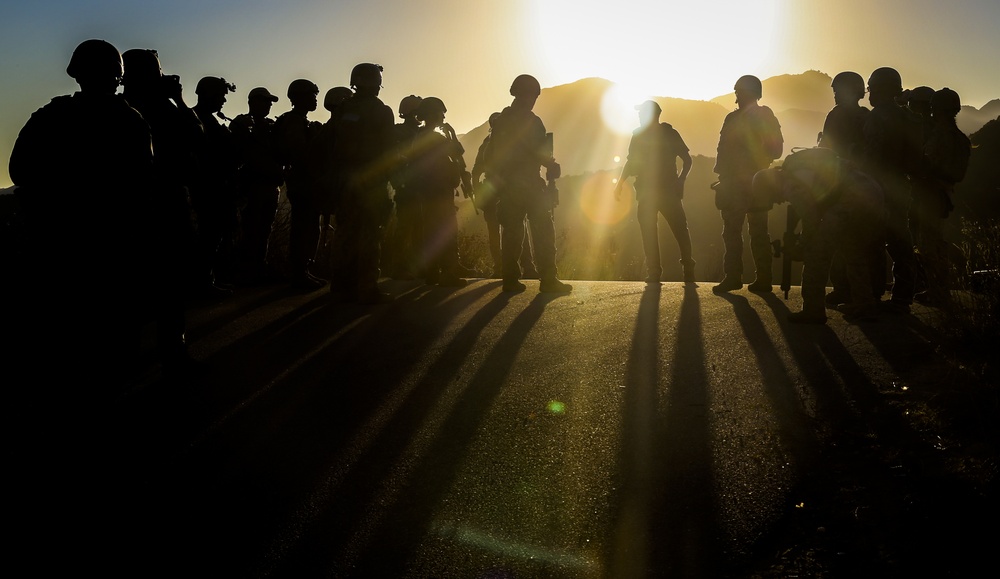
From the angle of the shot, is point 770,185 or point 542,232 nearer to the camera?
point 770,185

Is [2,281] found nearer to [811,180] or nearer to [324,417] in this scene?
Result: [324,417]

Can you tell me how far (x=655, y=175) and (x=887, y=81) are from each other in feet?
12.6

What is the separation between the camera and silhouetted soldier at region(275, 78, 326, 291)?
11.2 meters

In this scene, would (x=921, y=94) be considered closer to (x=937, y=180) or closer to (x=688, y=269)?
(x=937, y=180)

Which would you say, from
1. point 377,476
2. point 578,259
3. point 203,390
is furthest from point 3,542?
point 578,259

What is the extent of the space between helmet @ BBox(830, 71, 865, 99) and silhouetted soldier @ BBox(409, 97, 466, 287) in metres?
4.73

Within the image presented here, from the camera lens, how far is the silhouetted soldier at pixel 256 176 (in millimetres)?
11438

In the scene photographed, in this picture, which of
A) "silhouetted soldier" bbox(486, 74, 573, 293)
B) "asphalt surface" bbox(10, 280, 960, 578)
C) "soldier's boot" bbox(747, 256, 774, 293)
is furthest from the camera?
"silhouetted soldier" bbox(486, 74, 573, 293)

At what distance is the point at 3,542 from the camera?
3.79 metres

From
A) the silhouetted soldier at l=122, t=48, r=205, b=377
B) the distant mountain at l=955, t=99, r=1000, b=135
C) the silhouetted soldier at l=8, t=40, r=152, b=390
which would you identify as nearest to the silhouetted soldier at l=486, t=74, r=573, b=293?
the silhouetted soldier at l=122, t=48, r=205, b=377

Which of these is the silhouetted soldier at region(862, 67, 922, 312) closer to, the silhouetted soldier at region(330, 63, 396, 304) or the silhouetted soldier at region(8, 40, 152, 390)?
the silhouetted soldier at region(330, 63, 396, 304)

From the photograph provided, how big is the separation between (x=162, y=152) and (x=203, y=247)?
10.6 feet

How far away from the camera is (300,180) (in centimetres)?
1131

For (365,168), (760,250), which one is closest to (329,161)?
(365,168)
